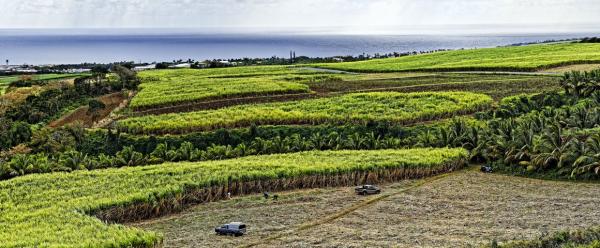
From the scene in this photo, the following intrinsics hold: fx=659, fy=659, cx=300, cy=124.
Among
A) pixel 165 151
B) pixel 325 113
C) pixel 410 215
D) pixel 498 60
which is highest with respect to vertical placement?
pixel 498 60

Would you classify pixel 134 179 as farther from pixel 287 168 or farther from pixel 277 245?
pixel 277 245

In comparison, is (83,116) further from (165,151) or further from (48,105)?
(165,151)

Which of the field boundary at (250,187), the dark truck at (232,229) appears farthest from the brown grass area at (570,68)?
the dark truck at (232,229)

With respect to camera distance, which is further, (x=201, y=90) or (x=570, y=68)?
(x=570, y=68)

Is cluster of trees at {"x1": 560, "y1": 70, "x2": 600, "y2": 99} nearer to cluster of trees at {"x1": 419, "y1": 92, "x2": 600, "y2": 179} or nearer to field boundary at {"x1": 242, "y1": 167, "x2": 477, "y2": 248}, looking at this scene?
cluster of trees at {"x1": 419, "y1": 92, "x2": 600, "y2": 179}

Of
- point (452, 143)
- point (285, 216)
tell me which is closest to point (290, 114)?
point (452, 143)

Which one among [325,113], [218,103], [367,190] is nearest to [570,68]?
[325,113]
